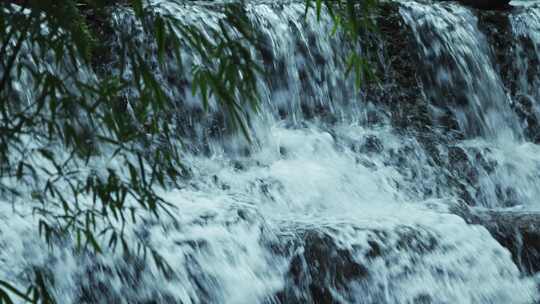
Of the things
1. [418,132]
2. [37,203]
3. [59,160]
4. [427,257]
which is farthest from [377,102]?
[37,203]

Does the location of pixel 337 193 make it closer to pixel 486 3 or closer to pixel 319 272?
pixel 319 272

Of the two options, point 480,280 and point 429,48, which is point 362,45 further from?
point 480,280

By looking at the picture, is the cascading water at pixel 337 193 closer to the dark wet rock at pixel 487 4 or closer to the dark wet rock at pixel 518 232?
the dark wet rock at pixel 518 232

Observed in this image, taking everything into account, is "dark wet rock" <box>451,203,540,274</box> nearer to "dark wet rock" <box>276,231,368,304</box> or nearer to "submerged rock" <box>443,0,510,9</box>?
"dark wet rock" <box>276,231,368,304</box>

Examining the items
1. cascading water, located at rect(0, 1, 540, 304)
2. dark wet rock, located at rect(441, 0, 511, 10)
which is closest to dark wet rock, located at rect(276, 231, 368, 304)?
cascading water, located at rect(0, 1, 540, 304)

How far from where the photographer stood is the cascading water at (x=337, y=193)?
4.07 meters

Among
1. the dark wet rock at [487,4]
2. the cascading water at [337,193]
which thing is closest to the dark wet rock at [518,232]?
the cascading water at [337,193]

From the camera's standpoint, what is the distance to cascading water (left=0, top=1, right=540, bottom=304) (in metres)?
4.07

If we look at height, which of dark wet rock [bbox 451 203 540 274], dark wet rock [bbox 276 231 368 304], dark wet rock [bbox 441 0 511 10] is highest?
dark wet rock [bbox 441 0 511 10]

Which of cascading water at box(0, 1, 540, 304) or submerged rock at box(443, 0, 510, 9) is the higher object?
→ submerged rock at box(443, 0, 510, 9)

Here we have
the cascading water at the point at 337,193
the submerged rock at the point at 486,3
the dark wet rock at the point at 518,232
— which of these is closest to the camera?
the cascading water at the point at 337,193

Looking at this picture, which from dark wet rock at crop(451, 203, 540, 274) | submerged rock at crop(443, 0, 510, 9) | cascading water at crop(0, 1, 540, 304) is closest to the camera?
cascading water at crop(0, 1, 540, 304)

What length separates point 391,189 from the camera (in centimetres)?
585

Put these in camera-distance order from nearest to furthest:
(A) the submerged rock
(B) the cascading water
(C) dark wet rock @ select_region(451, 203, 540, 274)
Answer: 1. (B) the cascading water
2. (C) dark wet rock @ select_region(451, 203, 540, 274)
3. (A) the submerged rock
